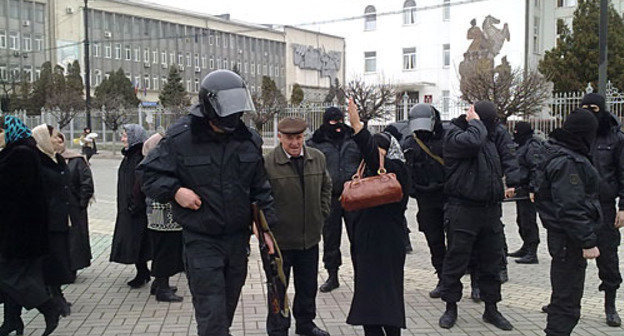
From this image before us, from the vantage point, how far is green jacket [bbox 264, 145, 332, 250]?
5.25m

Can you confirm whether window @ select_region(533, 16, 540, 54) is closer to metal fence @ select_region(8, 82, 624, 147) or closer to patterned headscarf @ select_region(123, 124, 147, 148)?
metal fence @ select_region(8, 82, 624, 147)

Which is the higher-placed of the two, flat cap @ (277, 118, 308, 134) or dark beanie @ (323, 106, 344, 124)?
dark beanie @ (323, 106, 344, 124)

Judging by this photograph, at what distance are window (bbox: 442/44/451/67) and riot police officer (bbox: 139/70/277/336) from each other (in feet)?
134

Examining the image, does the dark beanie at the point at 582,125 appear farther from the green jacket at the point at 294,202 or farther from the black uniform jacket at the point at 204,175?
the black uniform jacket at the point at 204,175

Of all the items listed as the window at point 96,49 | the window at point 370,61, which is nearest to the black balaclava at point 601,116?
the window at point 370,61

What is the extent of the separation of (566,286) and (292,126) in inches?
104

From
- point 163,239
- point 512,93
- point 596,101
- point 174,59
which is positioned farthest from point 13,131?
point 174,59

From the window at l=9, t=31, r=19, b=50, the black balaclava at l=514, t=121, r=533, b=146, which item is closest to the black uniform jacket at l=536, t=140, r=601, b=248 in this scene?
the black balaclava at l=514, t=121, r=533, b=146

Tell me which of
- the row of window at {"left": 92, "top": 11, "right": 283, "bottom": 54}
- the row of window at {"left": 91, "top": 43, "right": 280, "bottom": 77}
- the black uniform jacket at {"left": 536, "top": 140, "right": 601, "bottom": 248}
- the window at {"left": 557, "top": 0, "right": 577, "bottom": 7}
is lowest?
the black uniform jacket at {"left": 536, "top": 140, "right": 601, "bottom": 248}

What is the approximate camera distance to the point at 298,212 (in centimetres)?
530

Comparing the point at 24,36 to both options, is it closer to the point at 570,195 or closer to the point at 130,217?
the point at 130,217

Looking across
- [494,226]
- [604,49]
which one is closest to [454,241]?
[494,226]

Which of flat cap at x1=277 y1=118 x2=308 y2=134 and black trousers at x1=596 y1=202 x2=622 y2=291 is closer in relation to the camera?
flat cap at x1=277 y1=118 x2=308 y2=134

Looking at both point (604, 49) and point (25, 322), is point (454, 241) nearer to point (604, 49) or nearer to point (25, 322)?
point (25, 322)
